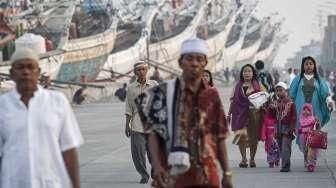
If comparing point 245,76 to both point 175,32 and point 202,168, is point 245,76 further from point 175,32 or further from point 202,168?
point 175,32

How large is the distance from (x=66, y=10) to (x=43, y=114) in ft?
152

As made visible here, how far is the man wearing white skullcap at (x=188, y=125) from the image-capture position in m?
6.30

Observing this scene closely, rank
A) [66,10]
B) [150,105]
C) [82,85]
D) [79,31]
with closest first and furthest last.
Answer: [150,105] < [82,85] < [66,10] < [79,31]

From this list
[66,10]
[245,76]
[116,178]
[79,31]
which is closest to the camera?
[116,178]

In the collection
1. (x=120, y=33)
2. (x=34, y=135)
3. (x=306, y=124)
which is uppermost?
(x=120, y=33)

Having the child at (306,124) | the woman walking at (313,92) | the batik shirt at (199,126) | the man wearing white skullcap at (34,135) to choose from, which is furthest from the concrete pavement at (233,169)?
the man wearing white skullcap at (34,135)

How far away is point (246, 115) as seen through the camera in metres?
15.2

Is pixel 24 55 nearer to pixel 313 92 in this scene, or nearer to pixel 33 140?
pixel 33 140

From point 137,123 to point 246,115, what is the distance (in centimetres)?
267

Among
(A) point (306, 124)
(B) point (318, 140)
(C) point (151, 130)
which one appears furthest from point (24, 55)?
(A) point (306, 124)

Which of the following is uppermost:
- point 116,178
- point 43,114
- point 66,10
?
point 66,10

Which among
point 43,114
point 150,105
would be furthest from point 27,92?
point 150,105

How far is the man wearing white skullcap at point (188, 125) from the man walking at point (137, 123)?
6483 millimetres

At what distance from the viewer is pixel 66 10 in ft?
170
